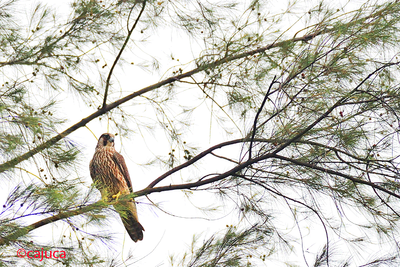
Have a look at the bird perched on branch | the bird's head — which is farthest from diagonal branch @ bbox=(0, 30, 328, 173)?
the bird's head

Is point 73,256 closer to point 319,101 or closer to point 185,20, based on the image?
point 319,101

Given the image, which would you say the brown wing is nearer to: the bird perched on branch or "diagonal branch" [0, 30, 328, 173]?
the bird perched on branch

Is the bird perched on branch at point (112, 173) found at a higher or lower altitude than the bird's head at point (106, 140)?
lower

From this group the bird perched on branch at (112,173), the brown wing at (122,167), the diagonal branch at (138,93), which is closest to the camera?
the diagonal branch at (138,93)

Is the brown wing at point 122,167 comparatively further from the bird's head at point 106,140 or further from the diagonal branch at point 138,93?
the diagonal branch at point 138,93

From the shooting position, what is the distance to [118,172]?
3939 mm

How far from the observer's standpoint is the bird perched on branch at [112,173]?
12.4 feet

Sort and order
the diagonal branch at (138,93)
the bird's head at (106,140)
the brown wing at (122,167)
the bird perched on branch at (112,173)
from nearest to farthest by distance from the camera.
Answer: the diagonal branch at (138,93), the bird perched on branch at (112,173), the brown wing at (122,167), the bird's head at (106,140)

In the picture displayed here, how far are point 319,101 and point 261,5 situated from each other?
0.82 metres

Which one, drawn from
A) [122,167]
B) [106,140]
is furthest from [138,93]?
[106,140]

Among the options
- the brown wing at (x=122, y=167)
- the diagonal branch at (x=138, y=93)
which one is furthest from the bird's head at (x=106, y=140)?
the diagonal branch at (x=138, y=93)

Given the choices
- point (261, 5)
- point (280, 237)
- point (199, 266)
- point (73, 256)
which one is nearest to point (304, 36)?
point (261, 5)

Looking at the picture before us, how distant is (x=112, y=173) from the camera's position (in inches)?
155

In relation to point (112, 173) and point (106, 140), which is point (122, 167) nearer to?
point (112, 173)
